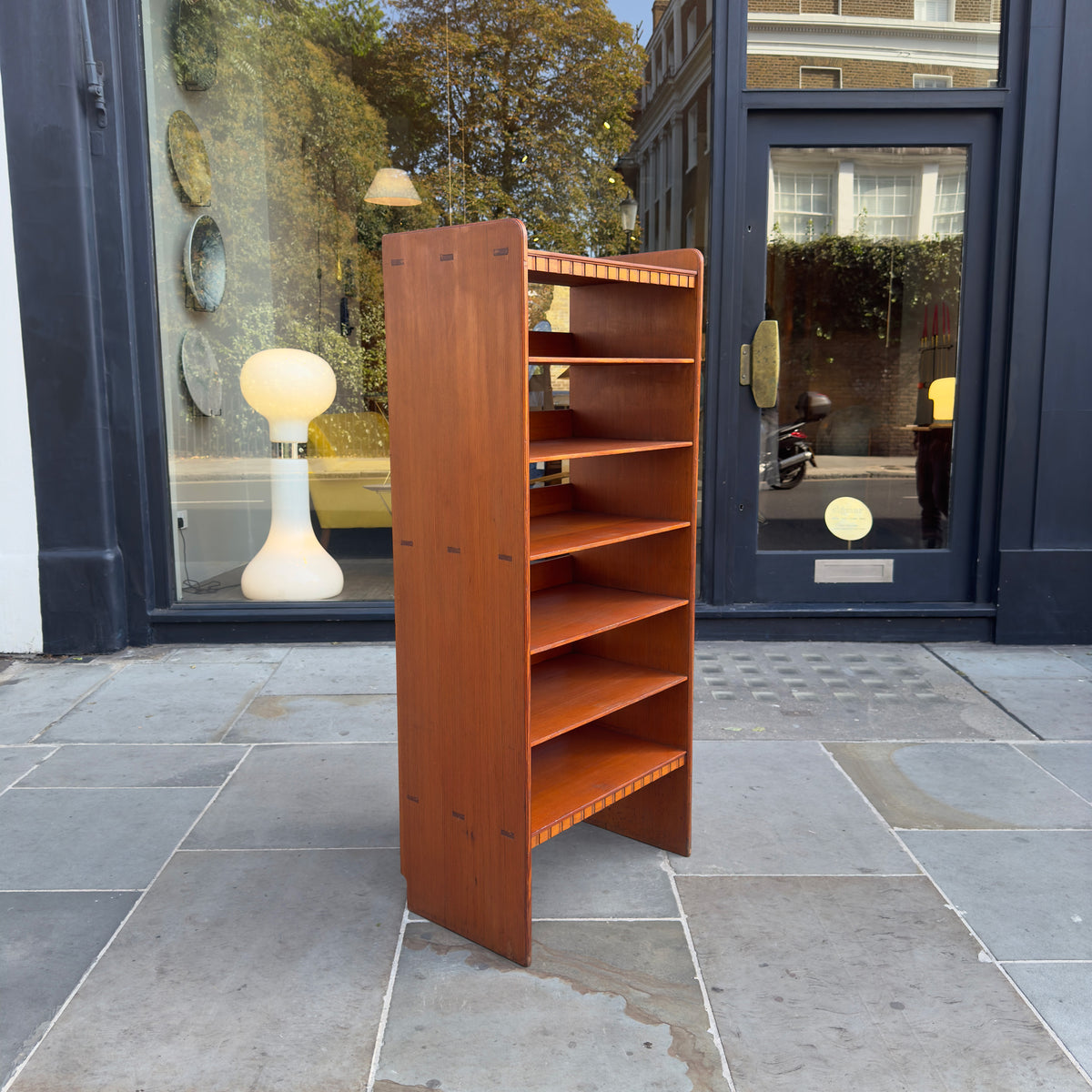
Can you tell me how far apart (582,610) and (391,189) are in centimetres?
355

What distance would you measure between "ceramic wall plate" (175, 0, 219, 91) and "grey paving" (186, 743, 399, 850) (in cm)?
378

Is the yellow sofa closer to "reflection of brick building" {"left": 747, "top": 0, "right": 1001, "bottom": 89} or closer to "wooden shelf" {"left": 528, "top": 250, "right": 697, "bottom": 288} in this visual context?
"reflection of brick building" {"left": 747, "top": 0, "right": 1001, "bottom": 89}

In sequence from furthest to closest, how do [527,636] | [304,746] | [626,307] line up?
[304,746], [626,307], [527,636]

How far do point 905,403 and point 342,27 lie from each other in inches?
146

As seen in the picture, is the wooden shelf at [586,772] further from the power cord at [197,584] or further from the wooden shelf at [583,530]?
the power cord at [197,584]

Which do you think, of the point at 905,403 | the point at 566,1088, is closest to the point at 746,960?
the point at 566,1088

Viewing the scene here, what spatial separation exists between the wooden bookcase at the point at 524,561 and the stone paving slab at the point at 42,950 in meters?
0.86

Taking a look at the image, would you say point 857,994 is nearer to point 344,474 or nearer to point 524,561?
point 524,561

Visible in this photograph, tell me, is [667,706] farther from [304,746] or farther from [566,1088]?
[304,746]

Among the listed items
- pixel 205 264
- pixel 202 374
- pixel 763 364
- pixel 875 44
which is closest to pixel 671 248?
pixel 763 364

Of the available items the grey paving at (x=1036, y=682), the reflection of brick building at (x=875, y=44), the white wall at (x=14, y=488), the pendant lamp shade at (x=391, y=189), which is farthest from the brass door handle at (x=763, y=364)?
the white wall at (x=14, y=488)

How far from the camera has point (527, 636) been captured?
96.3 inches

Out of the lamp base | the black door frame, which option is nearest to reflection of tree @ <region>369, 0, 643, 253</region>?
the black door frame

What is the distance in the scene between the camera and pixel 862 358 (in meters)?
5.50
